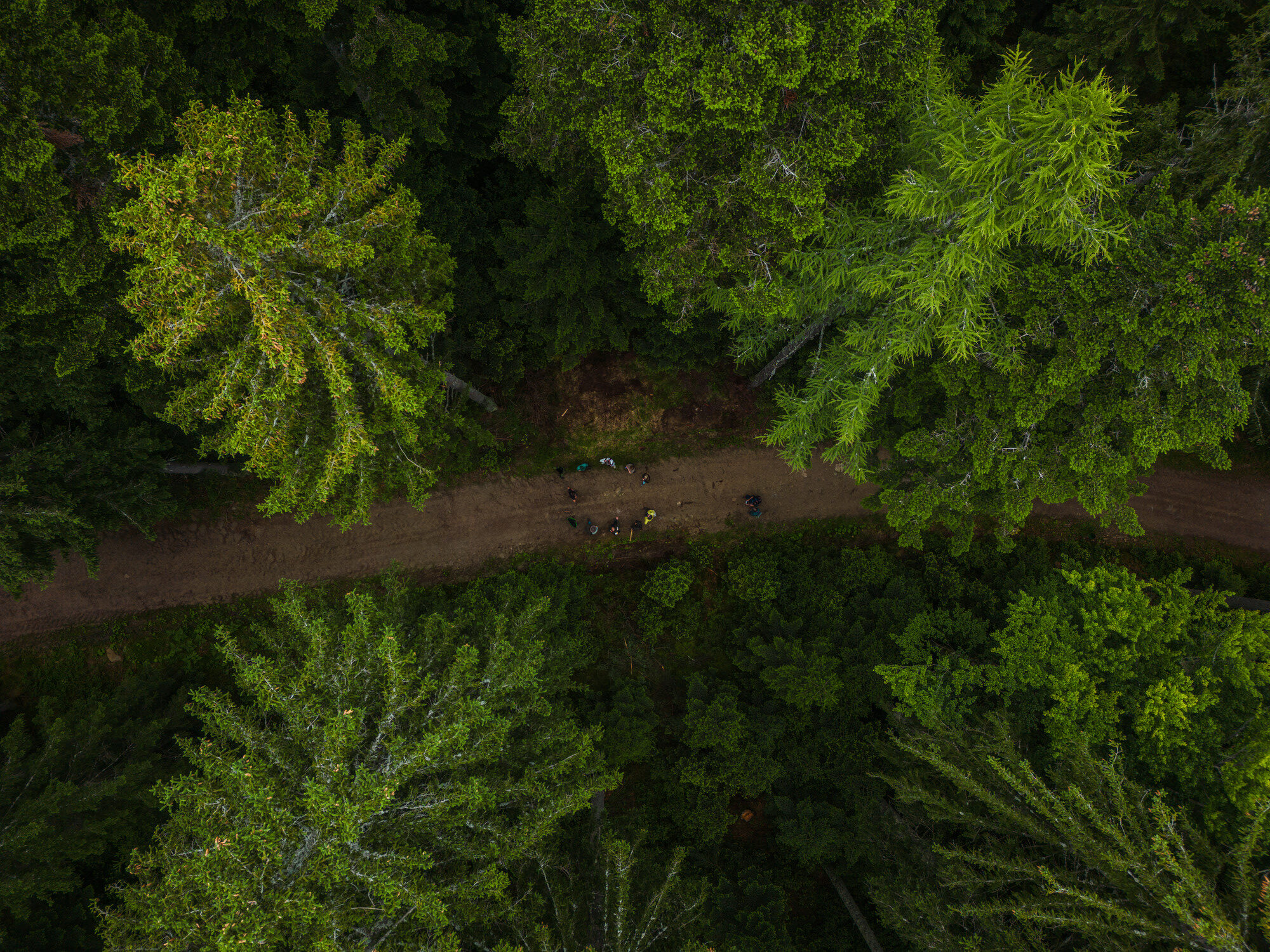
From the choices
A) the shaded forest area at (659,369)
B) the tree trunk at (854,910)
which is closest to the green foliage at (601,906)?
the shaded forest area at (659,369)


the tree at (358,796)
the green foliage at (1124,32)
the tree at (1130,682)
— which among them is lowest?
the tree at (358,796)

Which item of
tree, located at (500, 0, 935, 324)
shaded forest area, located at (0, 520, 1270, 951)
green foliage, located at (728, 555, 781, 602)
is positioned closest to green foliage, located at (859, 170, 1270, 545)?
shaded forest area, located at (0, 520, 1270, 951)

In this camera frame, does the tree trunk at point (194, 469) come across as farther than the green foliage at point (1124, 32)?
Yes

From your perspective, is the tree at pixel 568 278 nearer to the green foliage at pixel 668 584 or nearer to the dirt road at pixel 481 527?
the dirt road at pixel 481 527

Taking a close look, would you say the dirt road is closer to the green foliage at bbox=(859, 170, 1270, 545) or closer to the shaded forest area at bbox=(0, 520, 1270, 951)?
the shaded forest area at bbox=(0, 520, 1270, 951)

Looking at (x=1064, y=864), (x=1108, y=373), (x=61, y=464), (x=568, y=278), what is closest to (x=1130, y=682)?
(x=1064, y=864)
